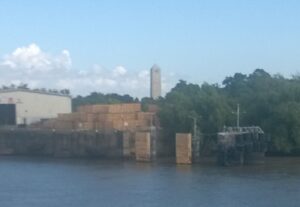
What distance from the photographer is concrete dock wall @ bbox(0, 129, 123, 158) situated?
82500 mm

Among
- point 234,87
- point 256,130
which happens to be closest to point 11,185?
point 256,130

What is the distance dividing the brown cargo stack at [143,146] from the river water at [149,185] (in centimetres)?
279

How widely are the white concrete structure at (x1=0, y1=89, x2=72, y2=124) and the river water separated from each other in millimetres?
24613

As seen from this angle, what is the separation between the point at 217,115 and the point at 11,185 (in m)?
27.5

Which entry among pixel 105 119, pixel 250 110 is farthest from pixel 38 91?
pixel 250 110

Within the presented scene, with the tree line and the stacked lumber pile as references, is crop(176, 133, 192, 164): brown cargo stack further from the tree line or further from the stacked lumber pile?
the stacked lumber pile

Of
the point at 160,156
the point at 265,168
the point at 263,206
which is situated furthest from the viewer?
the point at 160,156

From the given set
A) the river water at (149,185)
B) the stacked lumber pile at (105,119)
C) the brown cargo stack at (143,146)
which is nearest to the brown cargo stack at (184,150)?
the river water at (149,185)

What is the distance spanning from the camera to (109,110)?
88.4 meters

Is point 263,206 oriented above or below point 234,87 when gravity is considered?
below

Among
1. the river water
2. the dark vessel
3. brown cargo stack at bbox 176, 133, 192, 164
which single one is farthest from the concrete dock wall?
the dark vessel

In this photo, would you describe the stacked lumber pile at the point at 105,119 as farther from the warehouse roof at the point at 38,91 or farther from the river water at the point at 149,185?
the river water at the point at 149,185

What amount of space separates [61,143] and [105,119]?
4.89 m

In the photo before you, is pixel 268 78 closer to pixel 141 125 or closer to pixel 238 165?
pixel 141 125
